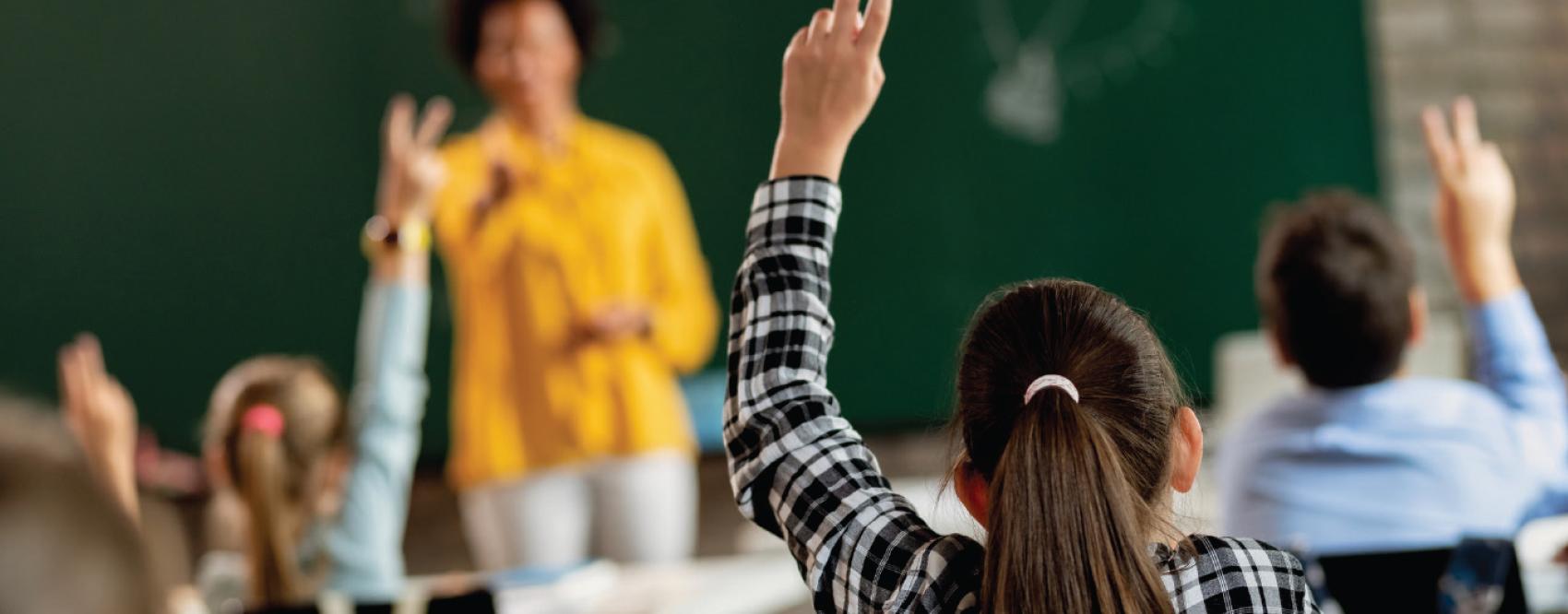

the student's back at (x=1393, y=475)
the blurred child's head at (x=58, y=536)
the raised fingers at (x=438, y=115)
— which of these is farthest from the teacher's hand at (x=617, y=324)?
the blurred child's head at (x=58, y=536)

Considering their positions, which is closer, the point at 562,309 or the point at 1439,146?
the point at 1439,146

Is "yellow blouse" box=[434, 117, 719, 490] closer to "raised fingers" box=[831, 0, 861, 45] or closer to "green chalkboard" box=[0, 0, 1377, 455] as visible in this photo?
"green chalkboard" box=[0, 0, 1377, 455]

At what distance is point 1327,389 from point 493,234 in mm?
1983

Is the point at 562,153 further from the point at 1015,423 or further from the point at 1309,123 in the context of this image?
the point at 1015,423

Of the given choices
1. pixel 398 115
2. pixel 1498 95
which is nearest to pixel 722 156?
pixel 398 115

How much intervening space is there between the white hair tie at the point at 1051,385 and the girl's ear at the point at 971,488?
92 mm

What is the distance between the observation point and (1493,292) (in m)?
1.51

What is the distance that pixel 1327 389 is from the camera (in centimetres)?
165

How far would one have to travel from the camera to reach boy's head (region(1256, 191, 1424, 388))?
166 cm

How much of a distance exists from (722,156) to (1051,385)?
8.95 feet

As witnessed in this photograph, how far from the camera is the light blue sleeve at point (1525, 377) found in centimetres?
153

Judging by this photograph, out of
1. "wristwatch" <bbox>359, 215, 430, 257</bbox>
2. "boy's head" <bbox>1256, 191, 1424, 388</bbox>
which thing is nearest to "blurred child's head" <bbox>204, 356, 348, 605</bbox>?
"wristwatch" <bbox>359, 215, 430, 257</bbox>

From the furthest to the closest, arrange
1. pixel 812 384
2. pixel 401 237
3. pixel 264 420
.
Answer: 1. pixel 264 420
2. pixel 401 237
3. pixel 812 384

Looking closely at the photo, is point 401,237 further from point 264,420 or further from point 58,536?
point 58,536
